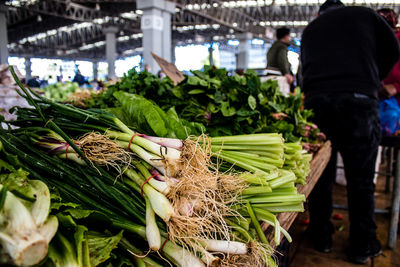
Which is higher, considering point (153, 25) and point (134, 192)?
point (153, 25)

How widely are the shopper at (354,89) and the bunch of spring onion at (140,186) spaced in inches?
71.1

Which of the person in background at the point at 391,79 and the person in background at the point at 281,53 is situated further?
the person in background at the point at 281,53

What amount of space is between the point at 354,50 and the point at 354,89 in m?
0.33

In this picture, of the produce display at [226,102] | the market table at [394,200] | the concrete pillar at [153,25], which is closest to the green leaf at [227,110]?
the produce display at [226,102]

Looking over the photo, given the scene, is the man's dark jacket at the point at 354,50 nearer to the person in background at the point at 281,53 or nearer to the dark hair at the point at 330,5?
the dark hair at the point at 330,5

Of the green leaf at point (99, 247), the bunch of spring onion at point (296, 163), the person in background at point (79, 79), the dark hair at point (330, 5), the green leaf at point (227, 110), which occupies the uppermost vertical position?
the dark hair at point (330, 5)

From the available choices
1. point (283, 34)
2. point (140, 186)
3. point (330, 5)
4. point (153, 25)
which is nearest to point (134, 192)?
point (140, 186)

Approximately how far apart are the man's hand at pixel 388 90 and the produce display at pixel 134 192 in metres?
2.44

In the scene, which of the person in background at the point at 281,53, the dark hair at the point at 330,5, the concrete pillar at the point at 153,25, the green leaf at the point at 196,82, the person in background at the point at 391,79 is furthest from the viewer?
the concrete pillar at the point at 153,25

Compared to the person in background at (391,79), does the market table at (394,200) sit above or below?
below

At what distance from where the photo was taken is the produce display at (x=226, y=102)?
6.81 ft

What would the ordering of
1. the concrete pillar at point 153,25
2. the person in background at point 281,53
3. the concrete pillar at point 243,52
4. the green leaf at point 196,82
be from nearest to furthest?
1. the green leaf at point 196,82
2. the person in background at point 281,53
3. the concrete pillar at point 153,25
4. the concrete pillar at point 243,52

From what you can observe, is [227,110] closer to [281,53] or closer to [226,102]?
[226,102]

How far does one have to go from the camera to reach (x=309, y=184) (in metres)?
2.03
